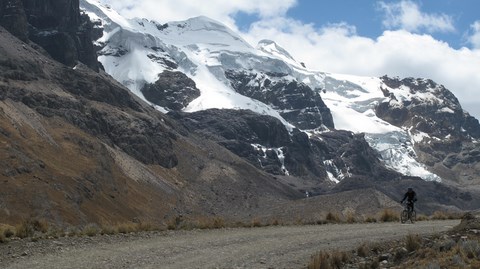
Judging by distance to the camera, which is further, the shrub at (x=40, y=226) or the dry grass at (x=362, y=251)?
the shrub at (x=40, y=226)

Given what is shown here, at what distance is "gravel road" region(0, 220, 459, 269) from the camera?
19.4m

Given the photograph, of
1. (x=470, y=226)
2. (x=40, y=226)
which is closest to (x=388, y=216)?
(x=470, y=226)

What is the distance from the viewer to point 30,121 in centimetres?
19825

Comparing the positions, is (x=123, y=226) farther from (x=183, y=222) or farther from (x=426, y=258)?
(x=426, y=258)

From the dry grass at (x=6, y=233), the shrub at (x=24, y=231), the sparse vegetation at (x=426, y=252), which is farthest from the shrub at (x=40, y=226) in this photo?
the sparse vegetation at (x=426, y=252)

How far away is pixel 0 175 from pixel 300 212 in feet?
270

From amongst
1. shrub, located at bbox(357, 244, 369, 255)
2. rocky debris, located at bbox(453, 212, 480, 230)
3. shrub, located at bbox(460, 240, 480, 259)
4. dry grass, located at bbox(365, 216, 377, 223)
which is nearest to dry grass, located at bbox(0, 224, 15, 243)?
shrub, located at bbox(357, 244, 369, 255)

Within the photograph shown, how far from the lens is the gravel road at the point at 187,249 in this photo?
63.6 feet

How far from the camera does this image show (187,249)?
21.9m

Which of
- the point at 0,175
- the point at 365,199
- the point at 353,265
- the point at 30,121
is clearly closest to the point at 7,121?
the point at 30,121

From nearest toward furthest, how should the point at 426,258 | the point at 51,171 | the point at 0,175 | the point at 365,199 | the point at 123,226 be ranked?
the point at 426,258 < the point at 123,226 < the point at 0,175 < the point at 51,171 < the point at 365,199

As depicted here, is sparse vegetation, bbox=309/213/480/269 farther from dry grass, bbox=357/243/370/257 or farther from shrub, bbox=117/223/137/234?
shrub, bbox=117/223/137/234

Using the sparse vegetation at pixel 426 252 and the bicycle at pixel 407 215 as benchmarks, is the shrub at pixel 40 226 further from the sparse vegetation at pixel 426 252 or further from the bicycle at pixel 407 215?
the bicycle at pixel 407 215

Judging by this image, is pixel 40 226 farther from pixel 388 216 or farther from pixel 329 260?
pixel 388 216
